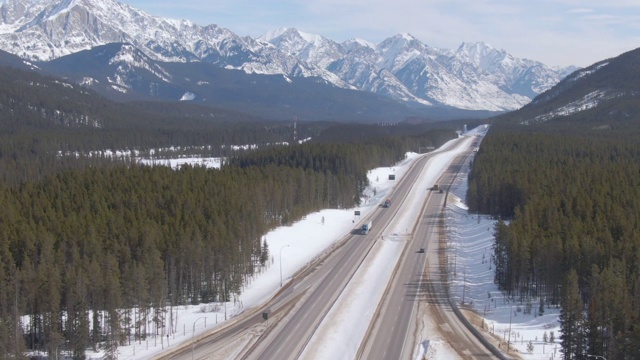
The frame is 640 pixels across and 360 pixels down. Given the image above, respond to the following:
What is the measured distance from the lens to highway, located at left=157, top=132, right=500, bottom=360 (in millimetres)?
64375

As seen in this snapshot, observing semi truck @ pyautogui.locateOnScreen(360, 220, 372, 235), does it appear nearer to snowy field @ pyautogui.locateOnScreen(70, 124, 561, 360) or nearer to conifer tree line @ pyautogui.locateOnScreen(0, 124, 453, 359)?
snowy field @ pyautogui.locateOnScreen(70, 124, 561, 360)

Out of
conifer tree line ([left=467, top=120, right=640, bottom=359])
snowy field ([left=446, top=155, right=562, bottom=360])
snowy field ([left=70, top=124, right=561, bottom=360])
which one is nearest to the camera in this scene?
conifer tree line ([left=467, top=120, right=640, bottom=359])

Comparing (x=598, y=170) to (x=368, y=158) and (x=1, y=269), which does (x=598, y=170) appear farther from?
(x=1, y=269)

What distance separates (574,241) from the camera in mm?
76500

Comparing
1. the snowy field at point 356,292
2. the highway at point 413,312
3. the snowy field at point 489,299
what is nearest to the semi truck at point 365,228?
the snowy field at point 356,292

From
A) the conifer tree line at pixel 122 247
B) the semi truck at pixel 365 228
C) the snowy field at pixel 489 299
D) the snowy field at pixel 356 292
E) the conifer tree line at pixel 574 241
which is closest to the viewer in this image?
the conifer tree line at pixel 574 241

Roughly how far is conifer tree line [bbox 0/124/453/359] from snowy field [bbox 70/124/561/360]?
2448 mm

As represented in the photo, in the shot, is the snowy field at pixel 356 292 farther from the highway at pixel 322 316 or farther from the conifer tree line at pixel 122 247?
the conifer tree line at pixel 122 247

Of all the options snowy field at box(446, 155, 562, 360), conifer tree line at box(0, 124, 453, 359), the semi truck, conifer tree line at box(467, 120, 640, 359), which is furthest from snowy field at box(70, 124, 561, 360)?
conifer tree line at box(467, 120, 640, 359)

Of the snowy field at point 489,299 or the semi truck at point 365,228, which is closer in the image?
the snowy field at point 489,299

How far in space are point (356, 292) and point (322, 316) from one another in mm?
10788

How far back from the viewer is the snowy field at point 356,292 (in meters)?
66.0

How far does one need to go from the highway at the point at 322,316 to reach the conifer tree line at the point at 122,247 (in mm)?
7421

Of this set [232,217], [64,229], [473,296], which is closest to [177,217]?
[232,217]
